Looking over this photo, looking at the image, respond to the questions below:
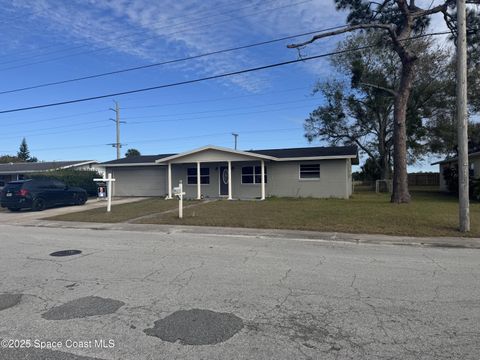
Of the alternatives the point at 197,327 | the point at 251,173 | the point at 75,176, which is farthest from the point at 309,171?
the point at 197,327

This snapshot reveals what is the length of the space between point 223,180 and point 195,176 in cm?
225

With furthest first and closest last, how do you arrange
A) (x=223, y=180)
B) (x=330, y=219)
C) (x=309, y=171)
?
(x=223, y=180) → (x=309, y=171) → (x=330, y=219)

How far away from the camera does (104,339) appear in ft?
12.5

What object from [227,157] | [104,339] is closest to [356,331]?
[104,339]

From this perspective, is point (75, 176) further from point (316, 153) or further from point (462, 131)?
point (462, 131)

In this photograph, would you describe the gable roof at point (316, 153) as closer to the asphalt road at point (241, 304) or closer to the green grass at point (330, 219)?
the green grass at point (330, 219)

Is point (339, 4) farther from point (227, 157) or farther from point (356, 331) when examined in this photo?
point (356, 331)

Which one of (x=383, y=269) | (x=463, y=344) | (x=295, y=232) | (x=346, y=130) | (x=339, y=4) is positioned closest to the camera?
(x=463, y=344)

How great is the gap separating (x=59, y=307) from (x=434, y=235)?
9.66 metres

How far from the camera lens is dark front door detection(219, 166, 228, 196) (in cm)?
2627

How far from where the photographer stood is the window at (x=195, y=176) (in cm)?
2692

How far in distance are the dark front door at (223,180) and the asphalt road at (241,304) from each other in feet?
58.1

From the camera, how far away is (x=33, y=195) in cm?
1978

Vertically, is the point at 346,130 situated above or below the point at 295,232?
above
